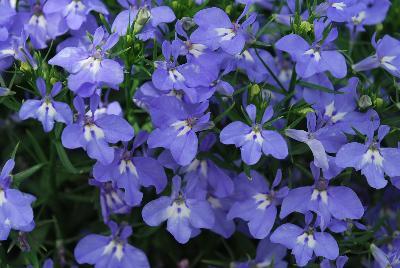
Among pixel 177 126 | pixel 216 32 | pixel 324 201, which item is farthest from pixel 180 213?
pixel 216 32

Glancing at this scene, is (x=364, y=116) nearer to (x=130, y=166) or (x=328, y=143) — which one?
(x=328, y=143)

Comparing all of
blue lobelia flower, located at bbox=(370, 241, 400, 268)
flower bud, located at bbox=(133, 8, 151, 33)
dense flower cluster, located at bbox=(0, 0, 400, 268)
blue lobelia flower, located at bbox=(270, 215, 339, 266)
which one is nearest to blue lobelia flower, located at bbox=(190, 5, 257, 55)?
dense flower cluster, located at bbox=(0, 0, 400, 268)

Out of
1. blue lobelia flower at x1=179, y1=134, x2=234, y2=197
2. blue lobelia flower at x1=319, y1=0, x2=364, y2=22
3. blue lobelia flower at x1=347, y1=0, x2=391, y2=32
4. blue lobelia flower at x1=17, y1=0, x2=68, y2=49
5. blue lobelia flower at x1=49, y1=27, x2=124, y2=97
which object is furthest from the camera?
blue lobelia flower at x1=347, y1=0, x2=391, y2=32

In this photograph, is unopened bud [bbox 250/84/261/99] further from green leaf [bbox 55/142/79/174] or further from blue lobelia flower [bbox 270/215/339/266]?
green leaf [bbox 55/142/79/174]

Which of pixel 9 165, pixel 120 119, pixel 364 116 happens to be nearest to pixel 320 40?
pixel 364 116

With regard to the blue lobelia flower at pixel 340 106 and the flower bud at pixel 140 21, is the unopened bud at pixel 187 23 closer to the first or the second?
the flower bud at pixel 140 21
